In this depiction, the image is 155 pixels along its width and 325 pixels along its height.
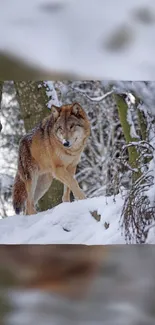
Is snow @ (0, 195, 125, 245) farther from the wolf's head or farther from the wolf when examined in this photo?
the wolf's head

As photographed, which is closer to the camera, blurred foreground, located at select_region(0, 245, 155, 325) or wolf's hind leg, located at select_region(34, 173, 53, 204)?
blurred foreground, located at select_region(0, 245, 155, 325)

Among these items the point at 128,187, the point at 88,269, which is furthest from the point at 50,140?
the point at 88,269

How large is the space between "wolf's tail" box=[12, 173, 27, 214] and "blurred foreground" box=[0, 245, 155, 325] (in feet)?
0.53

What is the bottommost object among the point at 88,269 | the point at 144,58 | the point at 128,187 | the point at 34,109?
the point at 88,269

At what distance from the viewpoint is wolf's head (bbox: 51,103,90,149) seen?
90.0 inches

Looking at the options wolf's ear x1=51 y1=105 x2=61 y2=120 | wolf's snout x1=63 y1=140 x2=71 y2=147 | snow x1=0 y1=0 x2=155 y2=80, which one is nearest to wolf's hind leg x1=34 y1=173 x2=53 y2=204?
wolf's snout x1=63 y1=140 x2=71 y2=147

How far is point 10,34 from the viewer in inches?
89.8

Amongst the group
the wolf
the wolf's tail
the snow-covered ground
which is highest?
the wolf

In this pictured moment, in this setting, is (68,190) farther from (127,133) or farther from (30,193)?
(127,133)

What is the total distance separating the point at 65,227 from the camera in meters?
2.23

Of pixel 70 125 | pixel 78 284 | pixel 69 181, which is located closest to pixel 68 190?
pixel 69 181

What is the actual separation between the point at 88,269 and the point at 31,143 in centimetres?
57

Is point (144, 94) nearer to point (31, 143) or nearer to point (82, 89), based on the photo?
point (82, 89)

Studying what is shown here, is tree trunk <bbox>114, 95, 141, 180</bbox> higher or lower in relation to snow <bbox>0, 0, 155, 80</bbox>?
lower
